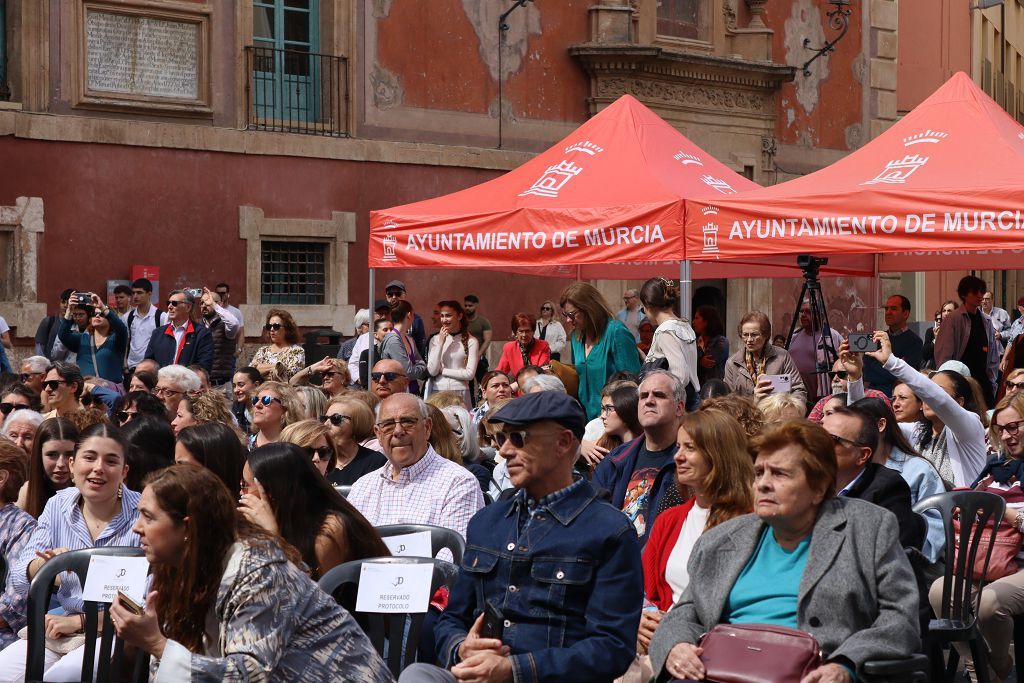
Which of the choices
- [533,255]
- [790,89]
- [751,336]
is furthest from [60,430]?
[790,89]

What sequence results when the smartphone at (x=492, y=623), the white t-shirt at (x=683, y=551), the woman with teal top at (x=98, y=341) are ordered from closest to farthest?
the smartphone at (x=492, y=623)
the white t-shirt at (x=683, y=551)
the woman with teal top at (x=98, y=341)

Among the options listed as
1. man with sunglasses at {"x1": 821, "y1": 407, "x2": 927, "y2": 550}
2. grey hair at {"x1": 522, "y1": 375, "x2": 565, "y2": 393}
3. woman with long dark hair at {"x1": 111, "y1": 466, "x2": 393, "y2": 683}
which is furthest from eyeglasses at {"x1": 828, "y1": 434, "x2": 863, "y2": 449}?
grey hair at {"x1": 522, "y1": 375, "x2": 565, "y2": 393}

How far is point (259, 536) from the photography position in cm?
416

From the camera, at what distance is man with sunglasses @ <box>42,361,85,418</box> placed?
1022 cm

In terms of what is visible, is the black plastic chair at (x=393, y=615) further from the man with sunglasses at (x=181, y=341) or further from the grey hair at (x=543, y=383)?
the man with sunglasses at (x=181, y=341)

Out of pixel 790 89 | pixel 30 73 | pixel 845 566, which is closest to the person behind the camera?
pixel 845 566

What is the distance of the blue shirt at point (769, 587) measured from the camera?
4680 millimetres

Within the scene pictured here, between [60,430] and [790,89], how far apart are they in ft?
59.3

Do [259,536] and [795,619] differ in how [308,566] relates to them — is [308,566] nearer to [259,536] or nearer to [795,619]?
[259,536]

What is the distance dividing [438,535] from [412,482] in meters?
1.00

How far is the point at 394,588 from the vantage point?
473cm

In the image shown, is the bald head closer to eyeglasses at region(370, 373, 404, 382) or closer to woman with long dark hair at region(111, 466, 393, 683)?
eyeglasses at region(370, 373, 404, 382)

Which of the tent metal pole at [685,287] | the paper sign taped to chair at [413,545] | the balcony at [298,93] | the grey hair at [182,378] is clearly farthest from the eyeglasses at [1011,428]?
the balcony at [298,93]

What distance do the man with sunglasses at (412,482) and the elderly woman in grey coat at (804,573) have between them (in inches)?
68.7
